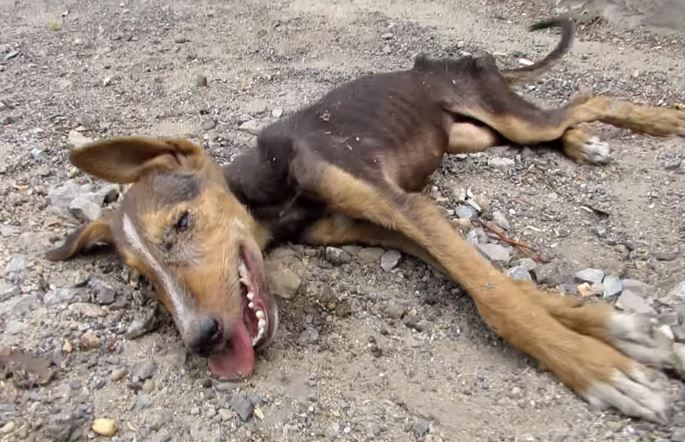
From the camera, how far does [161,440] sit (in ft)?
10.9

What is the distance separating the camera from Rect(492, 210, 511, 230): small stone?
182 inches

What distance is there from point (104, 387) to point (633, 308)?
90.2 inches

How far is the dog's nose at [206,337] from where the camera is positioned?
11.9 feet

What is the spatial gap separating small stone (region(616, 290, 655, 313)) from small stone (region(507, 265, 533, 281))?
0.45 meters

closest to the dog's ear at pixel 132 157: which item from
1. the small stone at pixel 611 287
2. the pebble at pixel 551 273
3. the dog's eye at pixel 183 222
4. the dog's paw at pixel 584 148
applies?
the dog's eye at pixel 183 222

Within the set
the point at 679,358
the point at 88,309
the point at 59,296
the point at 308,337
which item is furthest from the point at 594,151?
the point at 59,296

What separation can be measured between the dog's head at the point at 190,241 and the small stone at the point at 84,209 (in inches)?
16.4

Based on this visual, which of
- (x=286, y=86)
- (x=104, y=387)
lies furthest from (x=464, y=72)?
(x=104, y=387)

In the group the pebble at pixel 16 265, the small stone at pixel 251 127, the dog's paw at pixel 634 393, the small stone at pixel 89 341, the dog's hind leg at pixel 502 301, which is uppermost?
the dog's paw at pixel 634 393

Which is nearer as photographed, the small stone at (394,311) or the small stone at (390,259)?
the small stone at (394,311)

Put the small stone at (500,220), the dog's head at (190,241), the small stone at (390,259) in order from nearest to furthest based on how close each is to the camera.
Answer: the dog's head at (190,241)
the small stone at (390,259)
the small stone at (500,220)

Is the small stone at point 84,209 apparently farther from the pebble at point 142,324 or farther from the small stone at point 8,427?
the small stone at point 8,427

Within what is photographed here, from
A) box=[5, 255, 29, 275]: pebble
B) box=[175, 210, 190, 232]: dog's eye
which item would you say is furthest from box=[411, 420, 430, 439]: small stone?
box=[5, 255, 29, 275]: pebble

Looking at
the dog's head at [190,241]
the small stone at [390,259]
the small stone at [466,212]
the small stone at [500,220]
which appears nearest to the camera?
the dog's head at [190,241]
